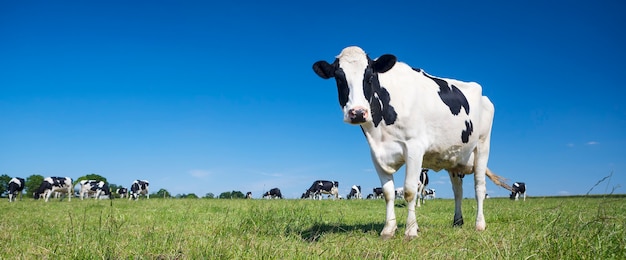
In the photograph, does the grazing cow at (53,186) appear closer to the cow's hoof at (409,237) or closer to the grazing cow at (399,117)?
the grazing cow at (399,117)

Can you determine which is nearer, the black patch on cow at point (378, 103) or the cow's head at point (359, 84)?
the cow's head at point (359, 84)

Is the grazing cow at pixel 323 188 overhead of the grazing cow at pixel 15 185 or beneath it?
overhead

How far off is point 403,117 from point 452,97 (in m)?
1.63

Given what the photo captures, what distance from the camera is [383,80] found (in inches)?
270

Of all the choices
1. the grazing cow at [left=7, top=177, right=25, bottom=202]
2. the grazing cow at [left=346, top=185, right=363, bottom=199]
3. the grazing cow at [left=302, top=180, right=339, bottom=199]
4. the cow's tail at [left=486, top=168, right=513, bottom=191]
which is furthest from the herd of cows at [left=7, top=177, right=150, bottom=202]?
the cow's tail at [left=486, top=168, right=513, bottom=191]

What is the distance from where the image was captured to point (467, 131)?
7758mm

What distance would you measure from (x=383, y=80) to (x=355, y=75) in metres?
0.77

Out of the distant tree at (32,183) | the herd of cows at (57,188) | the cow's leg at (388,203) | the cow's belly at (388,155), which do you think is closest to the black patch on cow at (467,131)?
the cow's belly at (388,155)

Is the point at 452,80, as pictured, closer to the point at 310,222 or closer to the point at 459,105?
the point at 459,105

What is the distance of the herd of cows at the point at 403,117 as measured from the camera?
20.7ft

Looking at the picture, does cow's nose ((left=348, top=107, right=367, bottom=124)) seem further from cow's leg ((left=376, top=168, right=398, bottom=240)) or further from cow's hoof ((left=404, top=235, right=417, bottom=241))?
cow's hoof ((left=404, top=235, right=417, bottom=241))

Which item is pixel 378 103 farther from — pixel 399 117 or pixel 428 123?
pixel 428 123

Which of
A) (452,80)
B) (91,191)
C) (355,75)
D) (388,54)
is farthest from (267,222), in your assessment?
(91,191)

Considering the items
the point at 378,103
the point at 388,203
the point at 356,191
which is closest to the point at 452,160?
the point at 388,203
